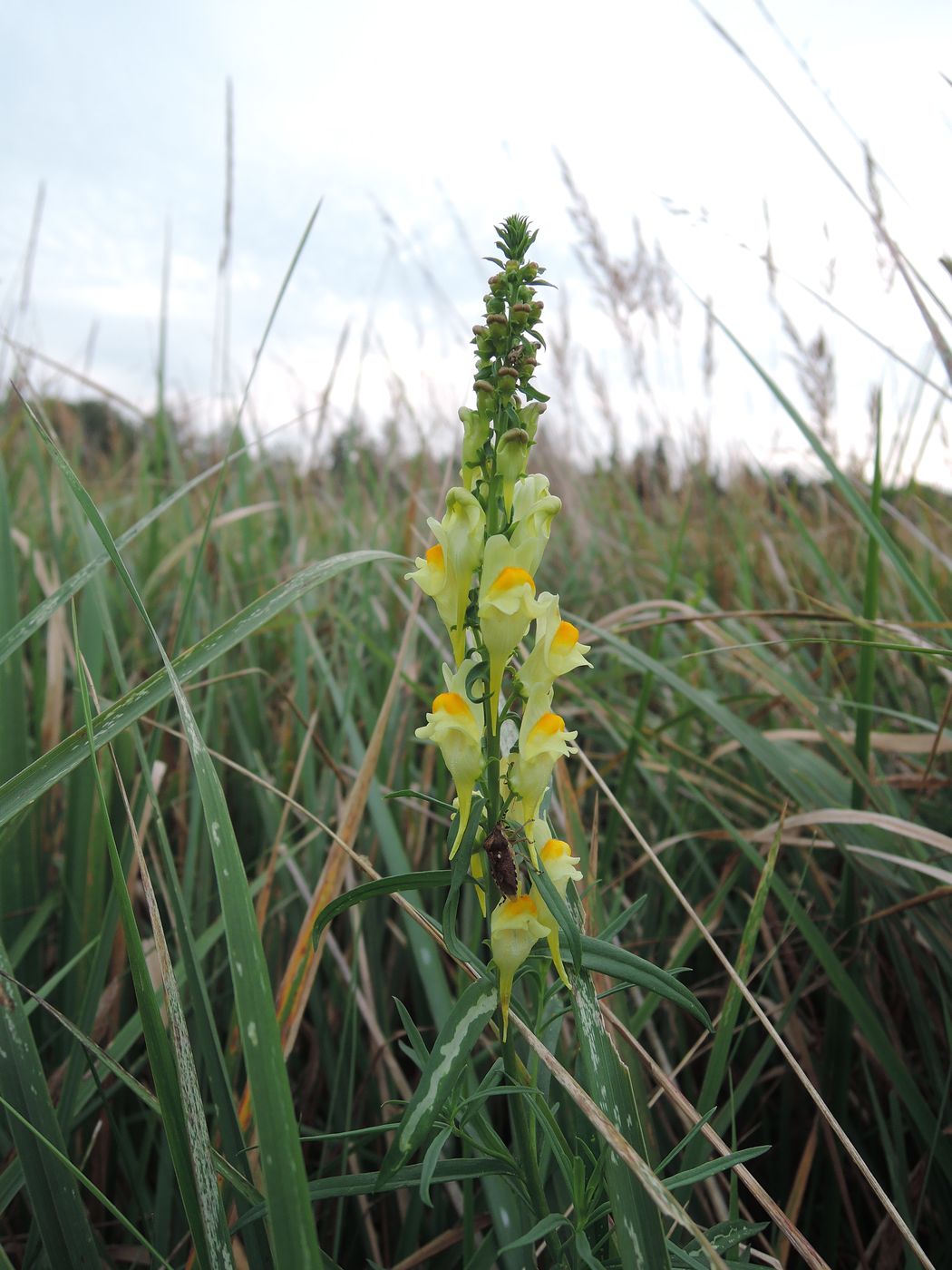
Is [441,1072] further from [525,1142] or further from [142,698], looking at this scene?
[142,698]

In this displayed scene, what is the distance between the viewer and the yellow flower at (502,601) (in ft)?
2.58

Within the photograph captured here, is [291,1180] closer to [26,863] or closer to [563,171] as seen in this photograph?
[26,863]

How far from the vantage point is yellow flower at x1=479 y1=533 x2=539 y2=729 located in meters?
0.79

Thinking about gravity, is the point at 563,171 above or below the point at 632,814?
above

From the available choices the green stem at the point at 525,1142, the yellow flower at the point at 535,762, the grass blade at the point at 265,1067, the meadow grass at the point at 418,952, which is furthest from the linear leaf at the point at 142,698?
the green stem at the point at 525,1142

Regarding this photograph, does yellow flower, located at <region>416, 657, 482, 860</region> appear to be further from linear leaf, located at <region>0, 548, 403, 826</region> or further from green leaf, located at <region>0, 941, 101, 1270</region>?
green leaf, located at <region>0, 941, 101, 1270</region>

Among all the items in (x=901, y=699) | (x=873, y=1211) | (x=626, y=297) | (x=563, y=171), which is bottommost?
(x=873, y=1211)

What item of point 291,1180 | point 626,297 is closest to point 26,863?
point 291,1180

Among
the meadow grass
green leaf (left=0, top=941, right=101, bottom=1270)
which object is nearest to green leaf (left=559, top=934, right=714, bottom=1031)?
the meadow grass

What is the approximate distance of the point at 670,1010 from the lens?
1.66m

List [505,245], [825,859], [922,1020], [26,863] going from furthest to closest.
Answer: [825,859]
[26,863]
[922,1020]
[505,245]

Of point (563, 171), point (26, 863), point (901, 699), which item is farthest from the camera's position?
point (563, 171)

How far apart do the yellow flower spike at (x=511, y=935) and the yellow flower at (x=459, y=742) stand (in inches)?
2.9

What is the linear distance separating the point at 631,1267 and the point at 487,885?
13.7 inches
